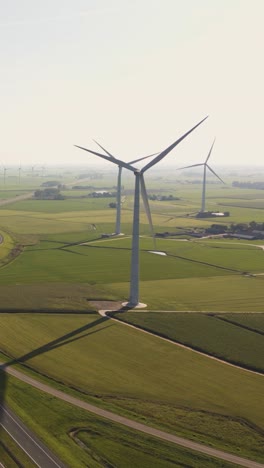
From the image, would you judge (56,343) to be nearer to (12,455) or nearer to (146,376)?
(146,376)

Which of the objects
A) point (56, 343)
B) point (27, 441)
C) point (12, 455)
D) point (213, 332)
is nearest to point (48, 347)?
point (56, 343)

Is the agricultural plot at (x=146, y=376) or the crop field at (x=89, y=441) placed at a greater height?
the agricultural plot at (x=146, y=376)

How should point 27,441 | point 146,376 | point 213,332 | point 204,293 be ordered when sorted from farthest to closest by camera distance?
point 204,293 < point 213,332 < point 146,376 < point 27,441

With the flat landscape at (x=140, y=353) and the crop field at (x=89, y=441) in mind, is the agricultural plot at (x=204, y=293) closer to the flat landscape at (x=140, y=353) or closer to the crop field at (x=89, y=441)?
the flat landscape at (x=140, y=353)

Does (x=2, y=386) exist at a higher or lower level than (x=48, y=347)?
lower

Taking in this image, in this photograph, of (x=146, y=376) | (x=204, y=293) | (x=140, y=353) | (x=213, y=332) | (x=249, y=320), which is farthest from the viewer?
(x=204, y=293)

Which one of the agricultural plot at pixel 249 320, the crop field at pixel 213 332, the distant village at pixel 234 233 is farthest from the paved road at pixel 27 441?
the distant village at pixel 234 233

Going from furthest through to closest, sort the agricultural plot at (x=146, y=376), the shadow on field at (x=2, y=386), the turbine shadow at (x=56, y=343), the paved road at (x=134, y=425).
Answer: the turbine shadow at (x=56, y=343) → the shadow on field at (x=2, y=386) → the agricultural plot at (x=146, y=376) → the paved road at (x=134, y=425)
